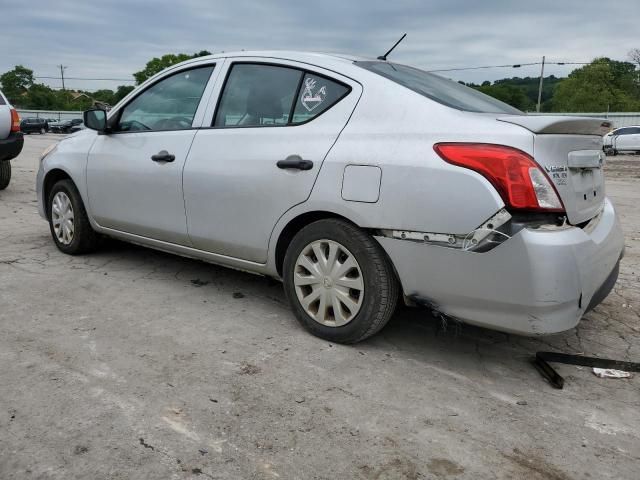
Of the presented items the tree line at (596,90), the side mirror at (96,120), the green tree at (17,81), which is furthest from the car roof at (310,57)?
the green tree at (17,81)

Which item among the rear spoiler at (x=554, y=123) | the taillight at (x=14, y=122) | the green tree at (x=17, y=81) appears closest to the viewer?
the rear spoiler at (x=554, y=123)

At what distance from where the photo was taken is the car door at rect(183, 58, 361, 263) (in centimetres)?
318

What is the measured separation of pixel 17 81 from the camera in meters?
100

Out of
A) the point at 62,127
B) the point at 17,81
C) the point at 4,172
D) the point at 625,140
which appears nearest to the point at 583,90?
the point at 625,140

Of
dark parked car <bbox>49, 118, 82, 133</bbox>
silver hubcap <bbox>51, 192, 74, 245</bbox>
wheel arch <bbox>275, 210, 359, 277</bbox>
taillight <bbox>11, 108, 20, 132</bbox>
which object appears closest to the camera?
wheel arch <bbox>275, 210, 359, 277</bbox>

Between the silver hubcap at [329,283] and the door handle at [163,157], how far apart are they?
1248 millimetres

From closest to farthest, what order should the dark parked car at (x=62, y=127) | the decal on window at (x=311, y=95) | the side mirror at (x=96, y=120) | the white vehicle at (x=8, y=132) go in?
the decal on window at (x=311, y=95) < the side mirror at (x=96, y=120) < the white vehicle at (x=8, y=132) < the dark parked car at (x=62, y=127)

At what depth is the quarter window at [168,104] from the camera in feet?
12.9

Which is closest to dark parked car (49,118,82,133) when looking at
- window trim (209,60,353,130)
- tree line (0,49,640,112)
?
tree line (0,49,640,112)

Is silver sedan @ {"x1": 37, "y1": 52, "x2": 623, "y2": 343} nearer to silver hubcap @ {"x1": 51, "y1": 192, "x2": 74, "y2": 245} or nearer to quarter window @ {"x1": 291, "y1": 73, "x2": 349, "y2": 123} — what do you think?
quarter window @ {"x1": 291, "y1": 73, "x2": 349, "y2": 123}

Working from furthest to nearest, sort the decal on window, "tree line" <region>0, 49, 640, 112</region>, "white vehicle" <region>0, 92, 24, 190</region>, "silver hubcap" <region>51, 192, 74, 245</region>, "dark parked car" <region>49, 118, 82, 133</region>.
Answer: "tree line" <region>0, 49, 640, 112</region> < "dark parked car" <region>49, 118, 82, 133</region> < "white vehicle" <region>0, 92, 24, 190</region> < "silver hubcap" <region>51, 192, 74, 245</region> < the decal on window

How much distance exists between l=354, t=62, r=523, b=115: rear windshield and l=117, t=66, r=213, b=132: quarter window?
125 cm

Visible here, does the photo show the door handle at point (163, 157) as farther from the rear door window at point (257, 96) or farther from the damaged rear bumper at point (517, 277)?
the damaged rear bumper at point (517, 277)

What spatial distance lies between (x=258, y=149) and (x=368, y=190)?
2.75 feet
